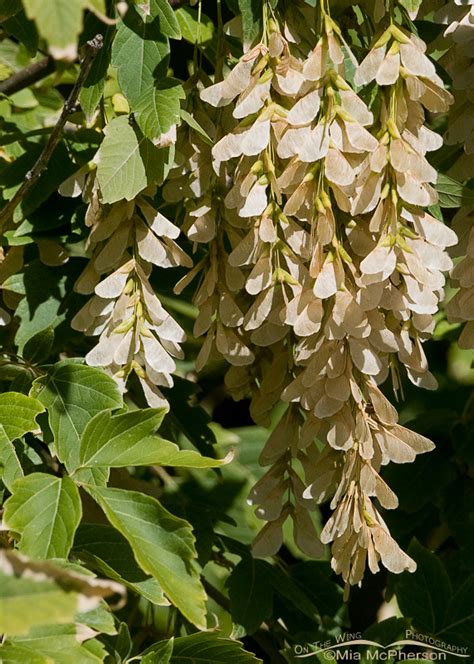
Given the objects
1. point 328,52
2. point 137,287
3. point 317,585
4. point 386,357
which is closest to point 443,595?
point 317,585

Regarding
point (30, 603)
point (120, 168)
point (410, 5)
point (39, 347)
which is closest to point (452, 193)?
point (410, 5)

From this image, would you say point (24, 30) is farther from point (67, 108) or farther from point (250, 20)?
point (250, 20)

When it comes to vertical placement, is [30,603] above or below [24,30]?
below

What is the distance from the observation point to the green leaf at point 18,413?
0.72 m

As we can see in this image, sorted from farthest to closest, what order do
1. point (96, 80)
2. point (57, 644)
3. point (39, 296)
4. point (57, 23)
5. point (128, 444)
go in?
point (39, 296)
point (96, 80)
point (128, 444)
point (57, 644)
point (57, 23)

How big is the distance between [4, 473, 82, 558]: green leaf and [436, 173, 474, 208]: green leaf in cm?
38

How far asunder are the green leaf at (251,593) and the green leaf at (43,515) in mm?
382

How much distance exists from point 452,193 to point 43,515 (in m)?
0.42

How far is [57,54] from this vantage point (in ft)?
1.47

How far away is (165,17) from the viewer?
2.54 ft

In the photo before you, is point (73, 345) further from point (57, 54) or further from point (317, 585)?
point (57, 54)

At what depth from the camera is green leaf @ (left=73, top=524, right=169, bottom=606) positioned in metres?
0.72

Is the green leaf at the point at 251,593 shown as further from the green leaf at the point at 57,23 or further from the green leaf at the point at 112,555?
the green leaf at the point at 57,23

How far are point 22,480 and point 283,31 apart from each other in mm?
393
